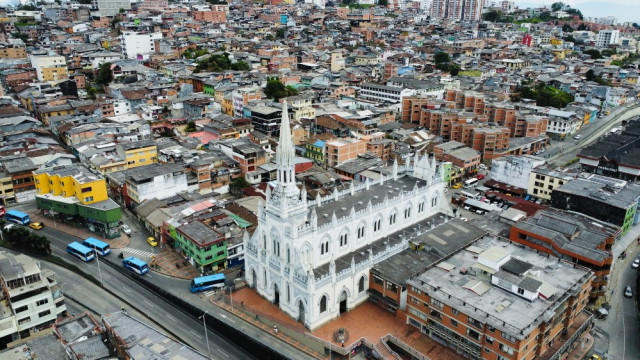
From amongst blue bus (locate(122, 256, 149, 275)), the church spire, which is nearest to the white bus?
the church spire

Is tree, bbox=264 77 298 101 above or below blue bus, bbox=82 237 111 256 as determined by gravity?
above

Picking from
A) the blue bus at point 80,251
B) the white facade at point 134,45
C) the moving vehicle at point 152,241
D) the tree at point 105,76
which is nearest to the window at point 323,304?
the moving vehicle at point 152,241

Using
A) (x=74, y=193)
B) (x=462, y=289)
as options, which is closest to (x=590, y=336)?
(x=462, y=289)

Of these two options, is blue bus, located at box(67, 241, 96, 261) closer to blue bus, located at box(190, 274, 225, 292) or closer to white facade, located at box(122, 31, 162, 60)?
blue bus, located at box(190, 274, 225, 292)

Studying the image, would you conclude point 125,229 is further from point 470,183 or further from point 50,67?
point 50,67

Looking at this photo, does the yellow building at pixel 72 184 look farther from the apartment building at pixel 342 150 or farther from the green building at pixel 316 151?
the apartment building at pixel 342 150

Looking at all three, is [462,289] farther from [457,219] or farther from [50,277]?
[50,277]

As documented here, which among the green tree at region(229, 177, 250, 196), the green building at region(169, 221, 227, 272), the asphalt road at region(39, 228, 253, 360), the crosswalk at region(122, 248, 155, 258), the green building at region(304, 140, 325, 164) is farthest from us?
the green building at region(304, 140, 325, 164)
